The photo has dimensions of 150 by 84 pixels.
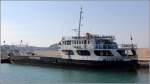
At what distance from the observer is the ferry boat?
23672 mm

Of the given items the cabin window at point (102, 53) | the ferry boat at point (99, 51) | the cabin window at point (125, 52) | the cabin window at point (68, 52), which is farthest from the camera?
the cabin window at point (68, 52)

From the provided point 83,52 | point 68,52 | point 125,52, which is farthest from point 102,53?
point 68,52

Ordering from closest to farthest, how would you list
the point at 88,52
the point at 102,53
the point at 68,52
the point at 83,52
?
1. the point at 102,53
2. the point at 88,52
3. the point at 83,52
4. the point at 68,52

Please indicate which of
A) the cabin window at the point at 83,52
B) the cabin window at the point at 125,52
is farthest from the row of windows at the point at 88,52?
the cabin window at the point at 125,52

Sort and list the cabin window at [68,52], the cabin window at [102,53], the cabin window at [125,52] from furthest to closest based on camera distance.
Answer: the cabin window at [68,52], the cabin window at [125,52], the cabin window at [102,53]

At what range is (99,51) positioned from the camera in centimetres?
2452

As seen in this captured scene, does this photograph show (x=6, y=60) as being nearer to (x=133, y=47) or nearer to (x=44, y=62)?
(x=44, y=62)

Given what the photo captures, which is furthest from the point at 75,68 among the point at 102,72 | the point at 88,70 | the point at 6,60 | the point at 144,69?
the point at 6,60

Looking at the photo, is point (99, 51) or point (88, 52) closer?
point (99, 51)

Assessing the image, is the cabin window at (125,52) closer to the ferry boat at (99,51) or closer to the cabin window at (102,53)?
the ferry boat at (99,51)

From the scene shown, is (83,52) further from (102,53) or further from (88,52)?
(102,53)

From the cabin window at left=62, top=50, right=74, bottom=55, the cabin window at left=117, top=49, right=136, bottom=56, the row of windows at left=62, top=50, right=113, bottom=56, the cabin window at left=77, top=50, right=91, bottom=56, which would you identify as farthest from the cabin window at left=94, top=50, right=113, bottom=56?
the cabin window at left=62, top=50, right=74, bottom=55

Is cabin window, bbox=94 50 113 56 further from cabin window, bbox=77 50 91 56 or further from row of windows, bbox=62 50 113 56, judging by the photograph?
cabin window, bbox=77 50 91 56

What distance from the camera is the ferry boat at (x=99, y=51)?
2367 cm
